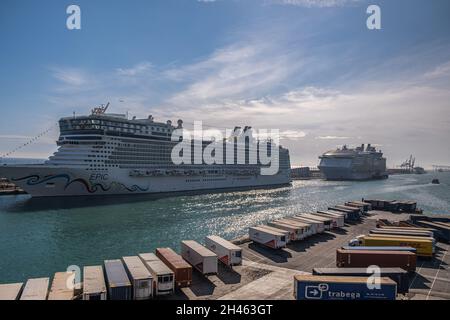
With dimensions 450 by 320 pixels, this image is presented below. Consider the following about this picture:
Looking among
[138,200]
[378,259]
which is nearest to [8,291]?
[378,259]

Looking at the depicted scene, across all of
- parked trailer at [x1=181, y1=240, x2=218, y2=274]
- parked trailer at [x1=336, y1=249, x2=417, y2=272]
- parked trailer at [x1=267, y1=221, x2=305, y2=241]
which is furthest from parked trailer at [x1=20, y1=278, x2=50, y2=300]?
parked trailer at [x1=267, y1=221, x2=305, y2=241]

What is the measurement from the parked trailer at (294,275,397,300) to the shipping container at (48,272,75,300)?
41.6ft

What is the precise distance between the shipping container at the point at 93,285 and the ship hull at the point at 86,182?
45001 mm

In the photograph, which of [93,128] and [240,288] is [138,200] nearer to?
[93,128]

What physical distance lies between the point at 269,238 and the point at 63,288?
56.0 feet

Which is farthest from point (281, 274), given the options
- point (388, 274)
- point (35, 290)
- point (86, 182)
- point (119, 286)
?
point (86, 182)

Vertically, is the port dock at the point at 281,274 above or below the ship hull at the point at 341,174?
below

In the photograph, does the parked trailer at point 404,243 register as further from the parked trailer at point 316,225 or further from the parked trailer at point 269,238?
the parked trailer at point 269,238

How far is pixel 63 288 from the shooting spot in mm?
17969

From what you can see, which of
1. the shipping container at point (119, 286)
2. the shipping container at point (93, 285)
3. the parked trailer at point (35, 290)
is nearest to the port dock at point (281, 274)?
the shipping container at point (119, 286)

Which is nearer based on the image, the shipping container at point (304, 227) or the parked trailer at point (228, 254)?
the parked trailer at point (228, 254)

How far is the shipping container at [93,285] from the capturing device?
54.0 ft

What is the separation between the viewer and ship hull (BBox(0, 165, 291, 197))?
5700cm

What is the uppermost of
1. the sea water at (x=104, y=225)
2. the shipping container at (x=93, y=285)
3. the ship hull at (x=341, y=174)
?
the ship hull at (x=341, y=174)
